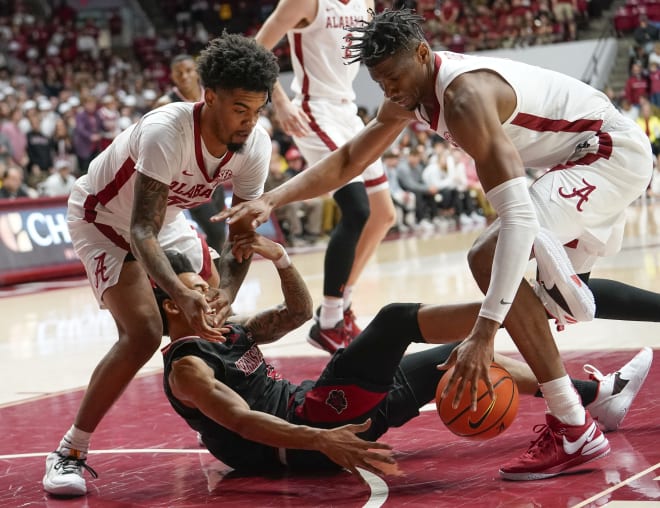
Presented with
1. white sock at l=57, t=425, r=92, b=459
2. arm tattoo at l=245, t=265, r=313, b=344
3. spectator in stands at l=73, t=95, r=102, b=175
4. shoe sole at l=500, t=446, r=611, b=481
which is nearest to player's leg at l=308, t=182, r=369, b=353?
arm tattoo at l=245, t=265, r=313, b=344

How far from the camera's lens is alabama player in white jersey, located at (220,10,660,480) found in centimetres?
350

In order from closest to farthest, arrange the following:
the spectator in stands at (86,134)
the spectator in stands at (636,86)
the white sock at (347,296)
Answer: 1. the white sock at (347,296)
2. the spectator in stands at (86,134)
3. the spectator in stands at (636,86)

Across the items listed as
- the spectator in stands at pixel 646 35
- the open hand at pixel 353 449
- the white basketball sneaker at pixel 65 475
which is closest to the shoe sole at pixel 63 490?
the white basketball sneaker at pixel 65 475

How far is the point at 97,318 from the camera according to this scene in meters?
9.12

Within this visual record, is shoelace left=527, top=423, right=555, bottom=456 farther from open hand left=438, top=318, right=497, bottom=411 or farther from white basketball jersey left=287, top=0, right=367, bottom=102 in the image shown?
white basketball jersey left=287, top=0, right=367, bottom=102

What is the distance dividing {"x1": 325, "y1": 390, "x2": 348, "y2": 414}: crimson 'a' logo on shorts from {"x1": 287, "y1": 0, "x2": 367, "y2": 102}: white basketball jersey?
330 cm

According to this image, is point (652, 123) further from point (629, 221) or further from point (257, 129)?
point (257, 129)

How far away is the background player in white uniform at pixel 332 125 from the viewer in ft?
21.1

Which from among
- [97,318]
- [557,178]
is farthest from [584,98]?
[97,318]

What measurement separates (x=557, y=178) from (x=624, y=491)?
3.98ft

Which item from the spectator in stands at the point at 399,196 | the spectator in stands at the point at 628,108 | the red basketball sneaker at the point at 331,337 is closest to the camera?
the red basketball sneaker at the point at 331,337

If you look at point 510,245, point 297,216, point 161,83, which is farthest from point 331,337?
point 161,83

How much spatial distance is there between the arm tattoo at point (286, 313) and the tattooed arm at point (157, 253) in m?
0.51

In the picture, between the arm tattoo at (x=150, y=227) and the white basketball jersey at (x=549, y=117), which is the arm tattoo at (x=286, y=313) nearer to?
the arm tattoo at (x=150, y=227)
